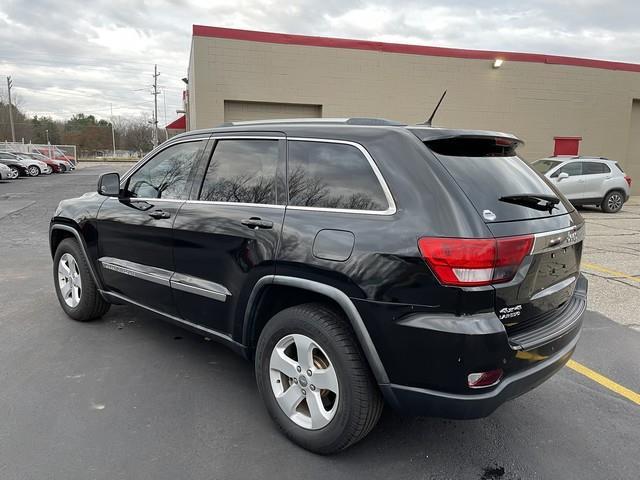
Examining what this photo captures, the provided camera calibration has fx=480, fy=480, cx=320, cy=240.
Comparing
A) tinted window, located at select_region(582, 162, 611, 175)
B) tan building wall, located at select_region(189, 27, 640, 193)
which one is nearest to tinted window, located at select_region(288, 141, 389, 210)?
tan building wall, located at select_region(189, 27, 640, 193)

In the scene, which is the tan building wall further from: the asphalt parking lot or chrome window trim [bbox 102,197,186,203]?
the asphalt parking lot

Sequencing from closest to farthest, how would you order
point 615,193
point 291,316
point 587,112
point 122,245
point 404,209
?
point 404,209, point 291,316, point 122,245, point 615,193, point 587,112

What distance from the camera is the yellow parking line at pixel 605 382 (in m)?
3.42

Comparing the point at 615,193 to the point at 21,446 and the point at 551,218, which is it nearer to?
the point at 551,218

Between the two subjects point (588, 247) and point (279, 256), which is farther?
point (588, 247)

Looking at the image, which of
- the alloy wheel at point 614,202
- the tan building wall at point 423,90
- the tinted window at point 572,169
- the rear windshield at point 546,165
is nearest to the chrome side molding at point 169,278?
the tan building wall at point 423,90

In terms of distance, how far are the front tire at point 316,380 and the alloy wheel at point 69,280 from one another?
101 inches

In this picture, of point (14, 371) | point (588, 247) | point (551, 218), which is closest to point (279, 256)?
point (551, 218)

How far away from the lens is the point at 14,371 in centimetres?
361

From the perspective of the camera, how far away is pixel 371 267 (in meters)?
2.37

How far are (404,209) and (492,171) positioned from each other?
2.06ft

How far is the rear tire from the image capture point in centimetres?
1412

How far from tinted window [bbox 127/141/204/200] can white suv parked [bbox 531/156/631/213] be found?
1229cm

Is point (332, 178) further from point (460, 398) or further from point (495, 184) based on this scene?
point (460, 398)
